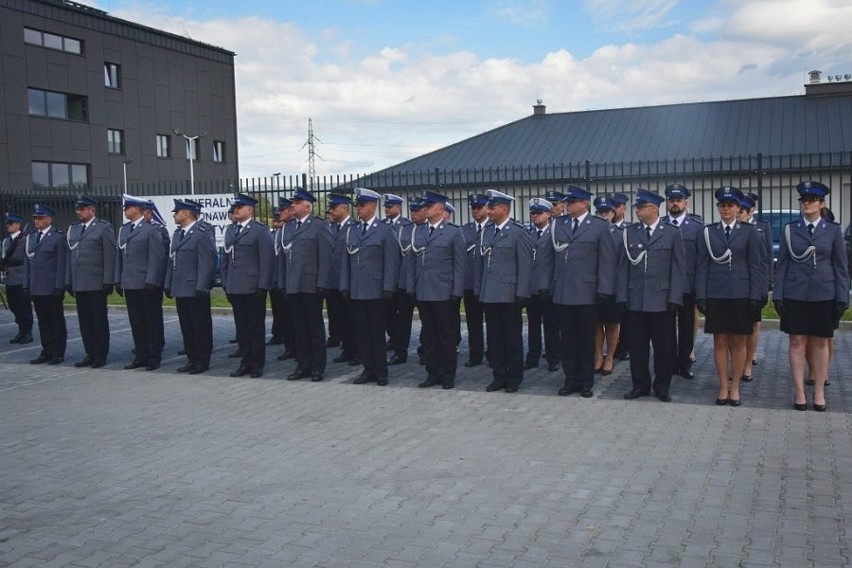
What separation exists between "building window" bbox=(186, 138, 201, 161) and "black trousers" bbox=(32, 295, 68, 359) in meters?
33.7

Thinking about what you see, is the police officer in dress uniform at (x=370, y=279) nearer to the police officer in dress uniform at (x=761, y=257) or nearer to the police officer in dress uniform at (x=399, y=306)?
the police officer in dress uniform at (x=399, y=306)

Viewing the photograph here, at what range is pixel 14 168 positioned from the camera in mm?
36281

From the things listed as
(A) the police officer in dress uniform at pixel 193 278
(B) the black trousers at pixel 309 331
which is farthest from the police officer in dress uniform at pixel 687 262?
(A) the police officer in dress uniform at pixel 193 278

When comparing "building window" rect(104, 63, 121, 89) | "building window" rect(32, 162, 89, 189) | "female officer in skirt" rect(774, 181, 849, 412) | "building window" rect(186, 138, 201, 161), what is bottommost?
"female officer in skirt" rect(774, 181, 849, 412)

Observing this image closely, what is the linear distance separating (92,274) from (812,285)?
7986 millimetres

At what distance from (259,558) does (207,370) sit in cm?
620

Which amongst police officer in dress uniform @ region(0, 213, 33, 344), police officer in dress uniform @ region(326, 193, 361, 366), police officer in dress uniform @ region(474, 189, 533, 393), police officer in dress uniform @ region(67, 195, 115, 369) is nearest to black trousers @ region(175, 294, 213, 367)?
police officer in dress uniform @ region(67, 195, 115, 369)

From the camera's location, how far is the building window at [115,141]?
41188mm

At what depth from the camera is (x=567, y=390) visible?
8.50 meters

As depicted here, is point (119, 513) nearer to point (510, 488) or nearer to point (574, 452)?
point (510, 488)

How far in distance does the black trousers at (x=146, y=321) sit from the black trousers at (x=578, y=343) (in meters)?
4.94

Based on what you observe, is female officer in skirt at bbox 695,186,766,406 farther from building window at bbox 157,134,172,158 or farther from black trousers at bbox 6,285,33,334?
building window at bbox 157,134,172,158

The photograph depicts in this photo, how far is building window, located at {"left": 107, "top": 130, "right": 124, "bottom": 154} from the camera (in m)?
41.2

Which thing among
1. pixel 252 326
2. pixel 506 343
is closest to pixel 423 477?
pixel 506 343
